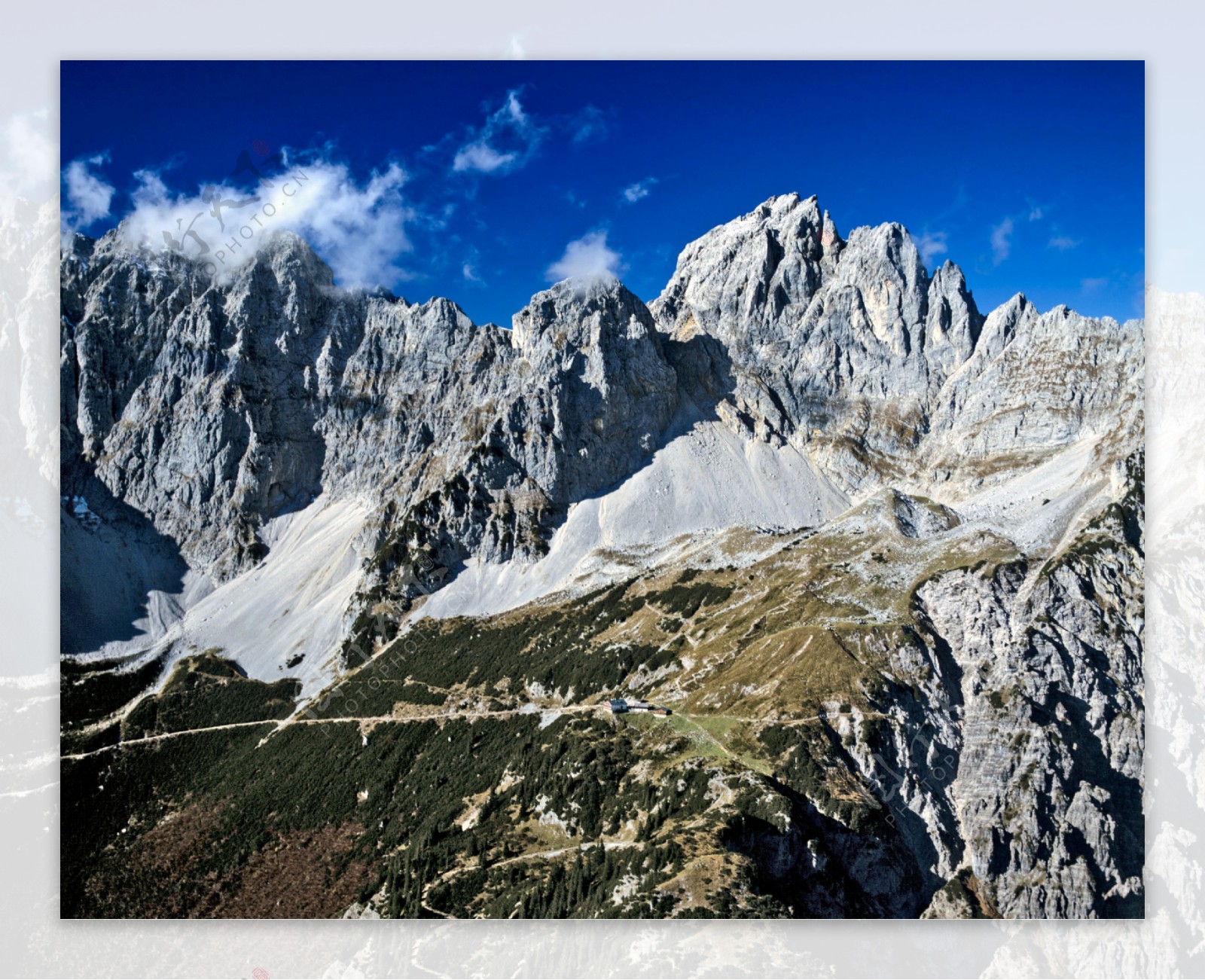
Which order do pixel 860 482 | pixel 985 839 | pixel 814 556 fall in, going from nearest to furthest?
pixel 985 839 < pixel 814 556 < pixel 860 482

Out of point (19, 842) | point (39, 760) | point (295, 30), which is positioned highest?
point (295, 30)

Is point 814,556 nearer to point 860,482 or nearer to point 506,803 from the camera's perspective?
point 506,803

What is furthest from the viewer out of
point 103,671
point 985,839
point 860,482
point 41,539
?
point 860,482

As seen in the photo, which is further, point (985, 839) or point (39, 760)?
point (985, 839)

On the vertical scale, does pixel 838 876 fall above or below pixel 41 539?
below

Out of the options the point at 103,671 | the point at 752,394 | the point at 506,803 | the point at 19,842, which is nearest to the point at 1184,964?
the point at 506,803

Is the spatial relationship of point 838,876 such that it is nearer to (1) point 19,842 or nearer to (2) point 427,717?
(1) point 19,842
